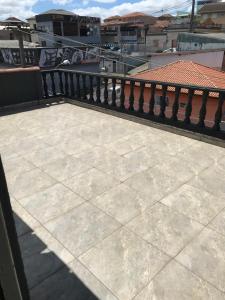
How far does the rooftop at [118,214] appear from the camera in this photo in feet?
7.20

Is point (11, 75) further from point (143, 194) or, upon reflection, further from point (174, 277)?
point (174, 277)

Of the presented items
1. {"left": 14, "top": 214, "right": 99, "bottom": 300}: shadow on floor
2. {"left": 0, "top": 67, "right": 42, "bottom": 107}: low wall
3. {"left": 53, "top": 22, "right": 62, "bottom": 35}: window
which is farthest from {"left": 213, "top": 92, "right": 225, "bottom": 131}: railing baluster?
{"left": 53, "top": 22, "right": 62, "bottom": 35}: window

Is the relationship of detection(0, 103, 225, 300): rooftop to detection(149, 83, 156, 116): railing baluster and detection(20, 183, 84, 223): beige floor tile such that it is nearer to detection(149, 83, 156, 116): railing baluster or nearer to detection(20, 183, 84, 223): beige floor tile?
detection(20, 183, 84, 223): beige floor tile

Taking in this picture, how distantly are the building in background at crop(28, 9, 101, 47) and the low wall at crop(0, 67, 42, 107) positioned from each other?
37948mm

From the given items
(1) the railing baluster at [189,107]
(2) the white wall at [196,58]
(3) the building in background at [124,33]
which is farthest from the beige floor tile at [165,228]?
(3) the building in background at [124,33]

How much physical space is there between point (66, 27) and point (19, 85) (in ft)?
141

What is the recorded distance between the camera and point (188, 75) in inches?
748

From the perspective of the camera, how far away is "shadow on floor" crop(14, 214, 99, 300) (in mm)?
2084

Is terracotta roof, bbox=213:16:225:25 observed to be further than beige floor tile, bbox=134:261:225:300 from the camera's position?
Yes

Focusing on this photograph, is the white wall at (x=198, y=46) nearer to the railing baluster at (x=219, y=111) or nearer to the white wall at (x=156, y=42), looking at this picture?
the white wall at (x=156, y=42)

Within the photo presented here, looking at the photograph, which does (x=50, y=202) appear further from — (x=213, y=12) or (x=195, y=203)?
(x=213, y=12)

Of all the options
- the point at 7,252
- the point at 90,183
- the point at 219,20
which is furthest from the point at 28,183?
the point at 219,20

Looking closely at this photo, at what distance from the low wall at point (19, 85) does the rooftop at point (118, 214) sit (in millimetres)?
1960

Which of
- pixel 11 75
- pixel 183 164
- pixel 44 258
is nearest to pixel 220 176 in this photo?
pixel 183 164
